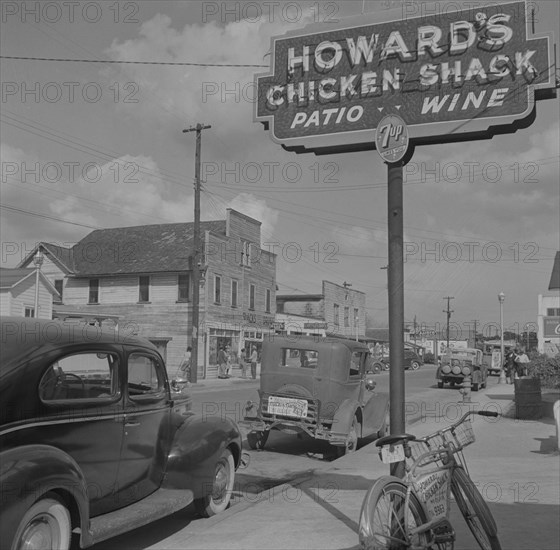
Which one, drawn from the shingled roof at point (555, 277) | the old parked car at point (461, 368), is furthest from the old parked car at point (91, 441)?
the shingled roof at point (555, 277)

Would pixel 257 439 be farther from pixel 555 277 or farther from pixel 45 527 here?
pixel 555 277

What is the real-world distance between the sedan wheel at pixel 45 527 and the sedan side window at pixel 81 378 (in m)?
0.76

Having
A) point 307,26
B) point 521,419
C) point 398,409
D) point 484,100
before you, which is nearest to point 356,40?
point 307,26

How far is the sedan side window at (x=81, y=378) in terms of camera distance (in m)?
4.98

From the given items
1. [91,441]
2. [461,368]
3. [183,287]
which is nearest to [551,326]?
[461,368]

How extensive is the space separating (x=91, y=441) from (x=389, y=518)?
2307 mm

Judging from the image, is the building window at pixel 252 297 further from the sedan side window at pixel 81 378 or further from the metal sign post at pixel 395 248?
the sedan side window at pixel 81 378

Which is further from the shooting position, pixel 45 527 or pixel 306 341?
pixel 306 341

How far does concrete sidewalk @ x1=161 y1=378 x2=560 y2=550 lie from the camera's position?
18.6ft

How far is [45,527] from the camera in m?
4.45

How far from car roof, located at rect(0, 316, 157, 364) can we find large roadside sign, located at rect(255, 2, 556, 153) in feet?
9.10

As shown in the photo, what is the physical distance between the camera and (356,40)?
22.4 ft

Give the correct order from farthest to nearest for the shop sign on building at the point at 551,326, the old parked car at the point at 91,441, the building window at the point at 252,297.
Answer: the building window at the point at 252,297
the shop sign on building at the point at 551,326
the old parked car at the point at 91,441

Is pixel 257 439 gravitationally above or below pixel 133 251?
below
